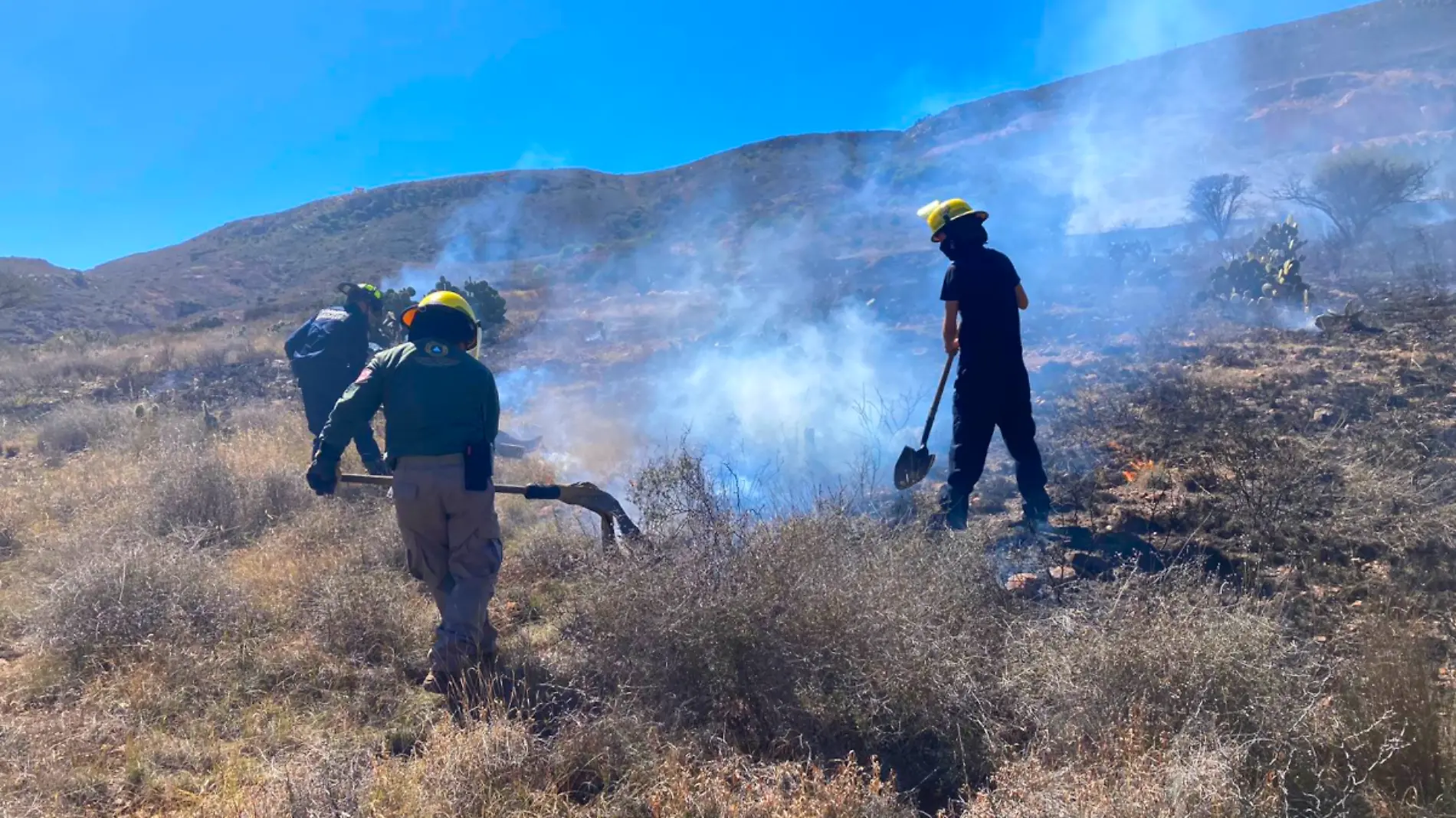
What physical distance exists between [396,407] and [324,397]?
9.51ft

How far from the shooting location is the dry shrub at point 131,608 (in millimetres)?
3404

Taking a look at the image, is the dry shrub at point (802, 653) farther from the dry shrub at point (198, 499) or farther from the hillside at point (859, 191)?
the hillside at point (859, 191)

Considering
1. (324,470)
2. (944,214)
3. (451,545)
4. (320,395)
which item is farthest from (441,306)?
(320,395)

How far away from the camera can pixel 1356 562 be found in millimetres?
3605

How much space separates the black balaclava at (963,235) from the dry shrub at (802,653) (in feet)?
6.87

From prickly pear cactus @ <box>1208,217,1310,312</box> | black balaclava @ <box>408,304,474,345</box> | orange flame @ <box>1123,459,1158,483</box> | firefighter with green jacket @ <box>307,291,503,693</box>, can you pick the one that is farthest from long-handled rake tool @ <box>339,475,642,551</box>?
prickly pear cactus @ <box>1208,217,1310,312</box>

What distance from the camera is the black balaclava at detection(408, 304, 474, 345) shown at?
3.54 m

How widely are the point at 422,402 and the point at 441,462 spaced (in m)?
0.27

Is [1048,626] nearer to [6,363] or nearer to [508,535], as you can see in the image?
[508,535]

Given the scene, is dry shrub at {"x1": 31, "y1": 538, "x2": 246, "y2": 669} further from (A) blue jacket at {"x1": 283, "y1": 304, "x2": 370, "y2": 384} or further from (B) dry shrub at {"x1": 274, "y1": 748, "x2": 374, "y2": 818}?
(A) blue jacket at {"x1": 283, "y1": 304, "x2": 370, "y2": 384}

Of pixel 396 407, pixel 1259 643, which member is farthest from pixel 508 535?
pixel 1259 643

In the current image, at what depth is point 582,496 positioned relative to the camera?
400 centimetres

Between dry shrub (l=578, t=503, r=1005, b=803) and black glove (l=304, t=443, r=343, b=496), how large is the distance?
1.28 meters

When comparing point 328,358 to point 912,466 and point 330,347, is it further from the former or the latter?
point 912,466
